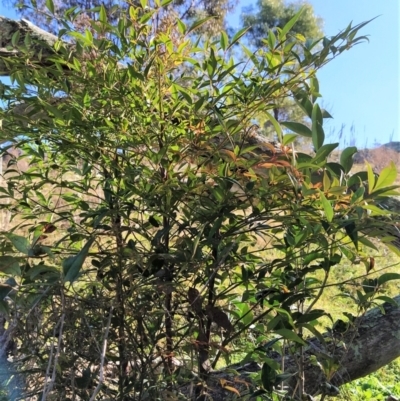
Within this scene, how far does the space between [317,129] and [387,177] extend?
7 cm

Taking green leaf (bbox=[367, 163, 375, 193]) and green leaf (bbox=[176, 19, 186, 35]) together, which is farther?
green leaf (bbox=[176, 19, 186, 35])

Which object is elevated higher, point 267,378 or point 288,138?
point 288,138

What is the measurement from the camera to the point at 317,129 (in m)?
0.38

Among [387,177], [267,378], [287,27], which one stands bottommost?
[267,378]

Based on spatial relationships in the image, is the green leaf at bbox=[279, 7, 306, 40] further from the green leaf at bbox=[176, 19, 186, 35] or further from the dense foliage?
the green leaf at bbox=[176, 19, 186, 35]

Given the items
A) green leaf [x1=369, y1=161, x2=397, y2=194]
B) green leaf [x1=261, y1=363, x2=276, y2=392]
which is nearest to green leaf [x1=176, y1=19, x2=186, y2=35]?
green leaf [x1=369, y1=161, x2=397, y2=194]

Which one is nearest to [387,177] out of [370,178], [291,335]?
[370,178]

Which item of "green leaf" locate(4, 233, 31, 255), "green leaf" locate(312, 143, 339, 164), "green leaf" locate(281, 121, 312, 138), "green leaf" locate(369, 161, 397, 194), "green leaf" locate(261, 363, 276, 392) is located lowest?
"green leaf" locate(261, 363, 276, 392)

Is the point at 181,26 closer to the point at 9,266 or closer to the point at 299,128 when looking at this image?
the point at 299,128

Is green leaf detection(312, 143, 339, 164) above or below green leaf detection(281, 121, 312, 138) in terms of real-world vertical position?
below

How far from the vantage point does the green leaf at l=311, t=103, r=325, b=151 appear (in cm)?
38

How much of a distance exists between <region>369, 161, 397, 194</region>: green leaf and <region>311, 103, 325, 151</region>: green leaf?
57 millimetres

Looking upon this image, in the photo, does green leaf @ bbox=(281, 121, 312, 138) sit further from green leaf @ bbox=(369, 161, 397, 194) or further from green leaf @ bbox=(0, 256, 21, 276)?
green leaf @ bbox=(0, 256, 21, 276)

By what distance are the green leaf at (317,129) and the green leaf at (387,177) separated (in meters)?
0.06
